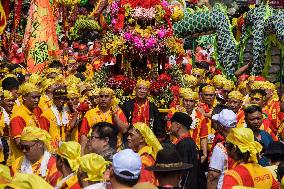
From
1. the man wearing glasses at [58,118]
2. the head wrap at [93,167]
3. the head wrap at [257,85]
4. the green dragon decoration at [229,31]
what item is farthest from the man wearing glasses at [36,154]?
the green dragon decoration at [229,31]

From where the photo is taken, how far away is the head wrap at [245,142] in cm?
715

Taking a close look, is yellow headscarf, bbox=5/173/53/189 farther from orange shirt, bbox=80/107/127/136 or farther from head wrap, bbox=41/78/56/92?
head wrap, bbox=41/78/56/92

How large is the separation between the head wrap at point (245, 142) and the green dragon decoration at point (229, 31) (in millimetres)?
11926

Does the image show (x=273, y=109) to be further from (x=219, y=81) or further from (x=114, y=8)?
(x=114, y=8)

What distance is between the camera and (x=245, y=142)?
7.24m

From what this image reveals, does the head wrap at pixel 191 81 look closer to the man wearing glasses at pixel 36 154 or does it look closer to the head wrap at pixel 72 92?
the head wrap at pixel 72 92

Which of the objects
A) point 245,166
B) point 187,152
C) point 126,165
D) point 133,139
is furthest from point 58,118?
point 126,165

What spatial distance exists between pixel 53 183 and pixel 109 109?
3.76 meters

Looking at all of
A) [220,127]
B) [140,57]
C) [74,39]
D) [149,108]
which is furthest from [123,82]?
[74,39]

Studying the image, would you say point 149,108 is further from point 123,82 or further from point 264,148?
point 264,148

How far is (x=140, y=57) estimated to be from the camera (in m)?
13.7

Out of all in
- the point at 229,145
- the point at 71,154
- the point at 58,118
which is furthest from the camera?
the point at 58,118

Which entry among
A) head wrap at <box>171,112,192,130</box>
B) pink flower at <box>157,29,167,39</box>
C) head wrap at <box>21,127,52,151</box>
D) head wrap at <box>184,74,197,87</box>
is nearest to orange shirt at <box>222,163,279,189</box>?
head wrap at <box>21,127,52,151</box>

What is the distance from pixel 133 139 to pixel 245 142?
1.56m
